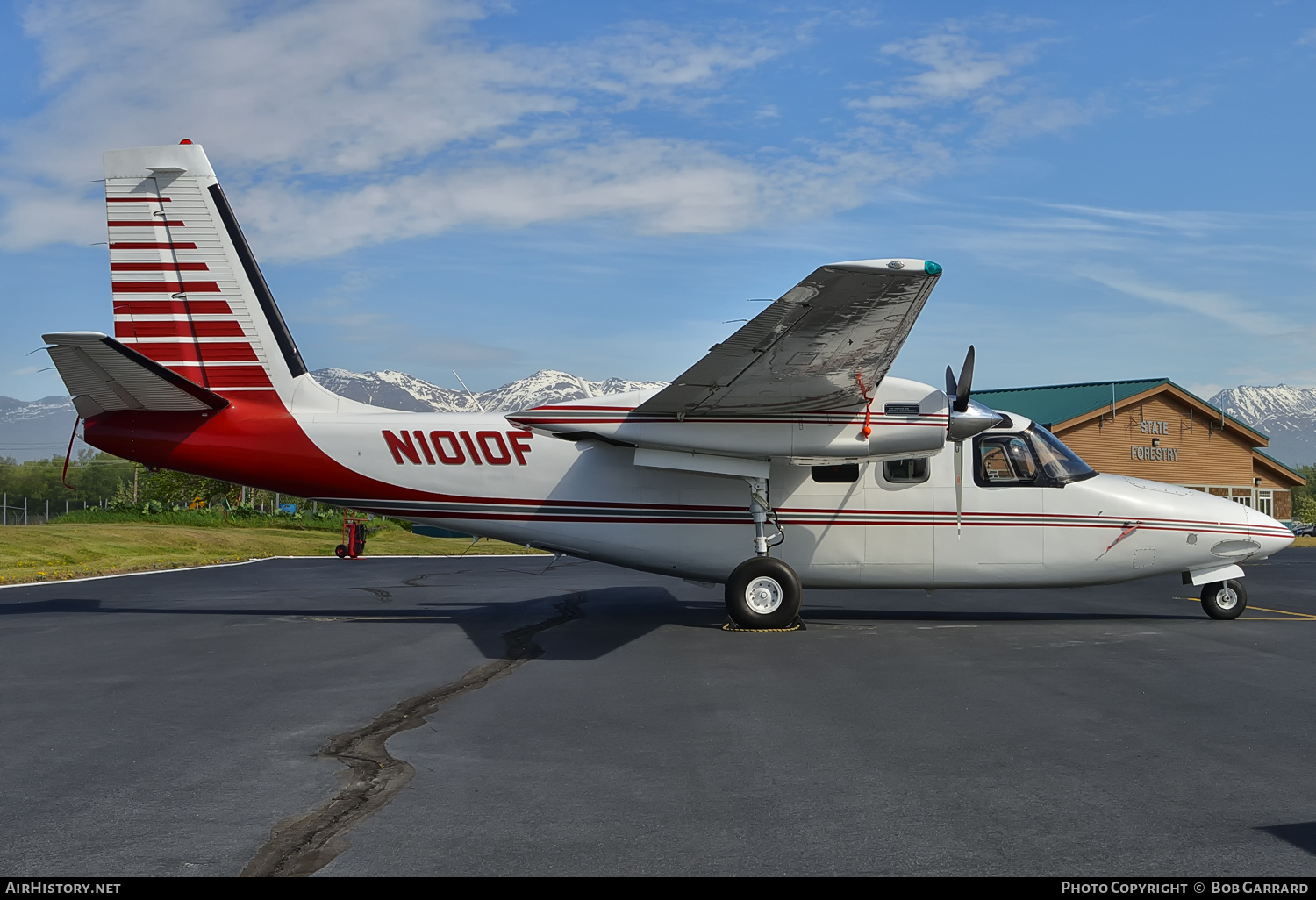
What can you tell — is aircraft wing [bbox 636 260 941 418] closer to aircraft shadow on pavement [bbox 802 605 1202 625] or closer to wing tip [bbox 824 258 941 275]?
wing tip [bbox 824 258 941 275]

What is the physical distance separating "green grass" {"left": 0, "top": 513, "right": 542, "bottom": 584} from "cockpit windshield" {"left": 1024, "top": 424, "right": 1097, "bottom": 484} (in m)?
19.0

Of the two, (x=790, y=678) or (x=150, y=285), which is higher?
(x=150, y=285)

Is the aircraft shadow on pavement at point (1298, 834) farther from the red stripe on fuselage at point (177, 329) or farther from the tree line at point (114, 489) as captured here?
A: the tree line at point (114, 489)

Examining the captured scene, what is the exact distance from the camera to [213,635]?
12000 millimetres

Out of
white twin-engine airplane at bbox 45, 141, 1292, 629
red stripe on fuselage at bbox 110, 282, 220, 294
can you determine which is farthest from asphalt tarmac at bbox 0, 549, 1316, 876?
red stripe on fuselage at bbox 110, 282, 220, 294

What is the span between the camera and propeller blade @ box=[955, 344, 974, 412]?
12.2 meters

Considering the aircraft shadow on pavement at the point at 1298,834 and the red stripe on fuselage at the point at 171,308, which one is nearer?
the aircraft shadow on pavement at the point at 1298,834

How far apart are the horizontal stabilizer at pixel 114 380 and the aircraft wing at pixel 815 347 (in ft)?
19.8

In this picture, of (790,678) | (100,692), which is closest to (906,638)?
(790,678)

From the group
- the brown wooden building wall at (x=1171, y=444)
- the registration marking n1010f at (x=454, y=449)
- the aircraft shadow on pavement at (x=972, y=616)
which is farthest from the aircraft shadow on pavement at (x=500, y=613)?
the brown wooden building wall at (x=1171, y=444)

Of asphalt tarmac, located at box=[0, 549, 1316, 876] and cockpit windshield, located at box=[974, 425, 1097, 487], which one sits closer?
asphalt tarmac, located at box=[0, 549, 1316, 876]

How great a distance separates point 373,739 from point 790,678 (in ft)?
12.9

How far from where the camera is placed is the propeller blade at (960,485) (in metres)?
13.4
